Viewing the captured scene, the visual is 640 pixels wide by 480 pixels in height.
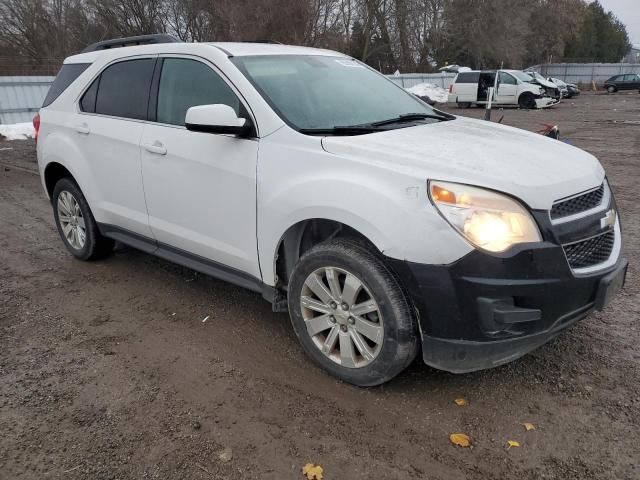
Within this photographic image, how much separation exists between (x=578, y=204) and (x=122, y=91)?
3313mm

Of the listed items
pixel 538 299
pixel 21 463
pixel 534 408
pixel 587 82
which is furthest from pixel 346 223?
pixel 587 82

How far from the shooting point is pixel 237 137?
3264mm

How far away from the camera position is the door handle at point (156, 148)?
370 centimetres

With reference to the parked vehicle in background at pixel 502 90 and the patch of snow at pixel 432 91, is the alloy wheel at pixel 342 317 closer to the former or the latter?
the parked vehicle in background at pixel 502 90

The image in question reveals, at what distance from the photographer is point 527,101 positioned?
23.1 meters

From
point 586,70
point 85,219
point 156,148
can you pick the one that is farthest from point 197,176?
point 586,70

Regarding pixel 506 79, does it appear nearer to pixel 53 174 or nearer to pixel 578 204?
pixel 53 174

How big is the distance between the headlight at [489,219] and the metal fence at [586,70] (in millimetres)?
49305

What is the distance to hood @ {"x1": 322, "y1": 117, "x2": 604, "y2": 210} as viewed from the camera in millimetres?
2549

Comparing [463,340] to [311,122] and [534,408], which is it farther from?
[311,122]

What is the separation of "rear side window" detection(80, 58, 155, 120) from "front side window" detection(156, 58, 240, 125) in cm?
20

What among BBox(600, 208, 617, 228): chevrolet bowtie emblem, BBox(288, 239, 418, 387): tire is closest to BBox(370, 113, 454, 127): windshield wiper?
BBox(288, 239, 418, 387): tire

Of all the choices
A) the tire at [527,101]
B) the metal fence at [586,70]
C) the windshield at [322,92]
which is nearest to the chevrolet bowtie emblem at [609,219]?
the windshield at [322,92]

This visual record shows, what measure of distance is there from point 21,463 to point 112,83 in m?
2.89
